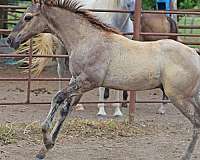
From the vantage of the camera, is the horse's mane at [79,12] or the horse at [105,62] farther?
the horse's mane at [79,12]

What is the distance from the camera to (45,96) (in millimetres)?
9344

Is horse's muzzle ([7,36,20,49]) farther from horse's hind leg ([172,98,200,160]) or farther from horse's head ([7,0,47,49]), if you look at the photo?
horse's hind leg ([172,98,200,160])

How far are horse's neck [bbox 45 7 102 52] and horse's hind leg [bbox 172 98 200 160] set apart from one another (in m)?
1.04

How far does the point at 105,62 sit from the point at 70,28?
1.61ft

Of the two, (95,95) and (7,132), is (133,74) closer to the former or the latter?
(7,132)

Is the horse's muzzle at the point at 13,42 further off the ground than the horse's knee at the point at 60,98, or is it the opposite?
the horse's muzzle at the point at 13,42

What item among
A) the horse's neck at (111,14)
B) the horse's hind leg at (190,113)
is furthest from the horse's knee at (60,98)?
the horse's neck at (111,14)

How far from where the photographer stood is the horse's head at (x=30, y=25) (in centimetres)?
529

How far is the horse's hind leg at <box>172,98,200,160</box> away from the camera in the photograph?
5.20 m

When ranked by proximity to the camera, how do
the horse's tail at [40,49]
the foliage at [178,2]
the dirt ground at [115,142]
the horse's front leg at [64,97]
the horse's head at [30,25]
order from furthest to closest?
1. the foliage at [178,2]
2. the horse's tail at [40,49]
3. the dirt ground at [115,142]
4. the horse's head at [30,25]
5. the horse's front leg at [64,97]

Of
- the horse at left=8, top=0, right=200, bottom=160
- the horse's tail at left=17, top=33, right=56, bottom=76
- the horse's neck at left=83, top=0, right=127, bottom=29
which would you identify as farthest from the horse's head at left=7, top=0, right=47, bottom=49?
the horse's neck at left=83, top=0, right=127, bottom=29

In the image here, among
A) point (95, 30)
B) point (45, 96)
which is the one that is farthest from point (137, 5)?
point (45, 96)

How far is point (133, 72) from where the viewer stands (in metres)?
5.21

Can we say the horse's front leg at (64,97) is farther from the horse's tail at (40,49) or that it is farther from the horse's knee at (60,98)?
the horse's tail at (40,49)
